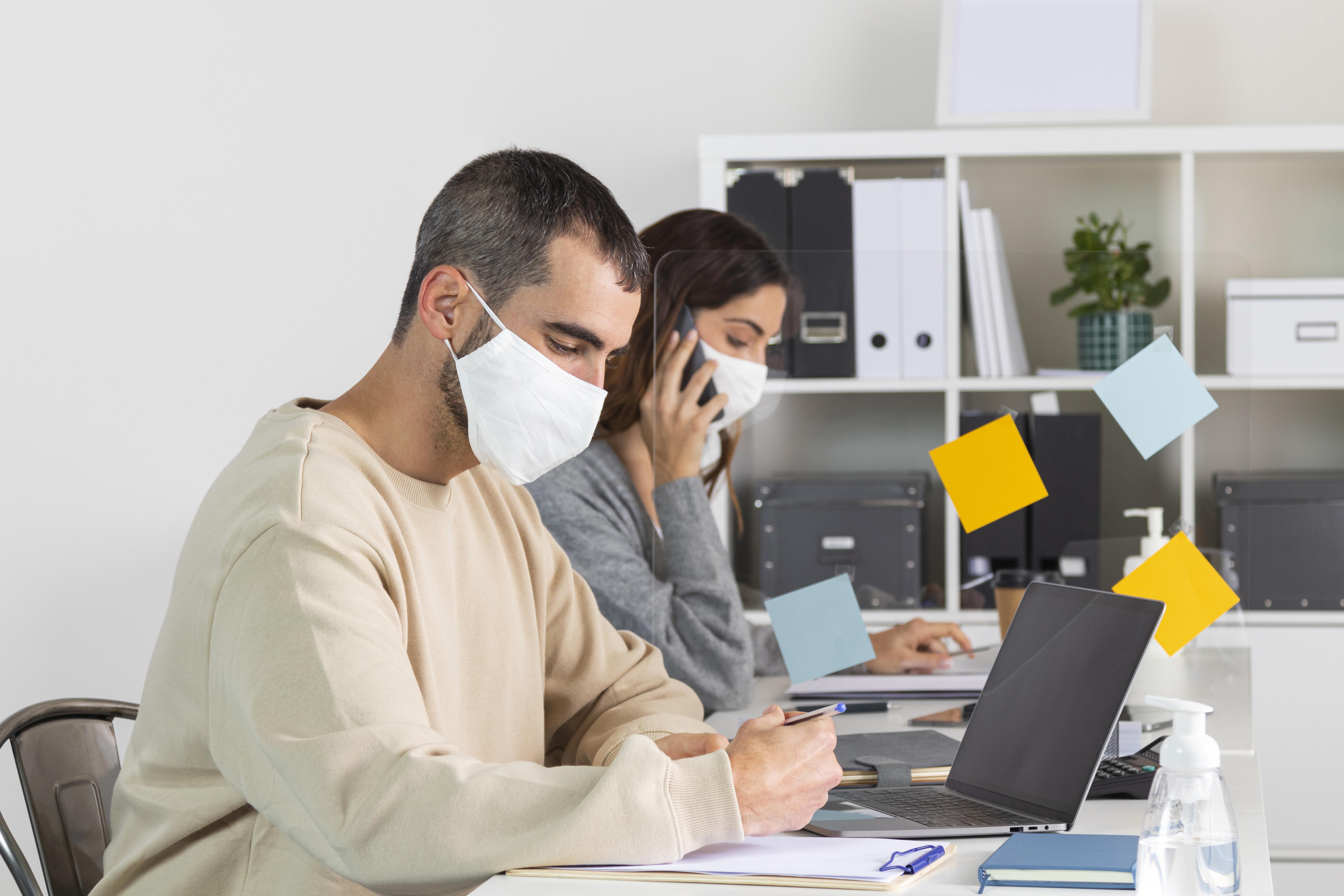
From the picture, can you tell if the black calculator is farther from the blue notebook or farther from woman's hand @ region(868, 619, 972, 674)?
woman's hand @ region(868, 619, 972, 674)

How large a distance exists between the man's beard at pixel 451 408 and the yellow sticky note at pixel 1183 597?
751 mm

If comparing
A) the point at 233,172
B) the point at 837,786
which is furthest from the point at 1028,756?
the point at 233,172

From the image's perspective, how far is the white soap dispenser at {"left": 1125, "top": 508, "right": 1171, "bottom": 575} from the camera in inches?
54.0

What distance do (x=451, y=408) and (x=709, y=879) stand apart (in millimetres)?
516

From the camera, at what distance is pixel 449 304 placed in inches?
44.3

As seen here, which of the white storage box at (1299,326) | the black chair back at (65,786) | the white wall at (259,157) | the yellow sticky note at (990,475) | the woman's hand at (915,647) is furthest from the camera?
the white wall at (259,157)

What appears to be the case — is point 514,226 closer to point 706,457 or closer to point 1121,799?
point 706,457

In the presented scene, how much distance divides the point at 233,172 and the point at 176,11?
0.35 meters

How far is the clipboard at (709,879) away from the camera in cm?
82

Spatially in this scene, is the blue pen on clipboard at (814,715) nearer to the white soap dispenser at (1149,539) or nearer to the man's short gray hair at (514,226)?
the man's short gray hair at (514,226)

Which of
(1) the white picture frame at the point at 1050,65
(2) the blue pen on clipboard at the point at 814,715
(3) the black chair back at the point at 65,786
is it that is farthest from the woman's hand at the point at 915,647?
(1) the white picture frame at the point at 1050,65

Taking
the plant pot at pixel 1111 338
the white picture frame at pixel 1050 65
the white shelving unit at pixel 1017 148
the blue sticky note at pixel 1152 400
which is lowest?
the blue sticky note at pixel 1152 400

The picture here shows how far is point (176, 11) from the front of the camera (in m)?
2.42

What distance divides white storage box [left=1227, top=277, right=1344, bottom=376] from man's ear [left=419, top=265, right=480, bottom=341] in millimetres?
1593
